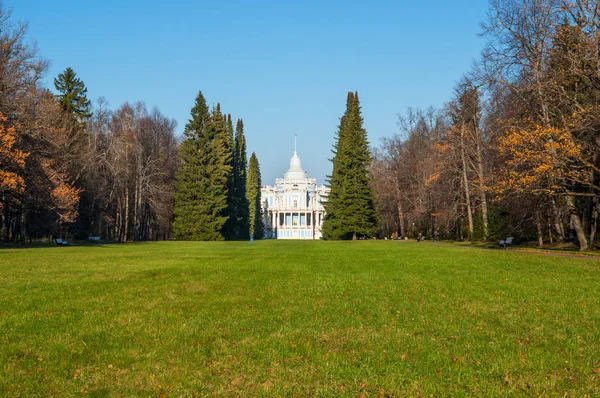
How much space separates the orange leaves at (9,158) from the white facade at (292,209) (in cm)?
7828

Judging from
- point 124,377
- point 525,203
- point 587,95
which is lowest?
point 124,377

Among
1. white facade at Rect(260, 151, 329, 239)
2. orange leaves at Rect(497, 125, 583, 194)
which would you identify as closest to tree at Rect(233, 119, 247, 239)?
white facade at Rect(260, 151, 329, 239)

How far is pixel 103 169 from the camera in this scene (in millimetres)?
46406

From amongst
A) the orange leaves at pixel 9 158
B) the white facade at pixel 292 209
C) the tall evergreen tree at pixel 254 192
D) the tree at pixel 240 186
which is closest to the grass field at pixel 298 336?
the orange leaves at pixel 9 158

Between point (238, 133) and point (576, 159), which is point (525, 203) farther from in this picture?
point (238, 133)

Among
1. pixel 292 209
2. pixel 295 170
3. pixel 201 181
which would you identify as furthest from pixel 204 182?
pixel 295 170


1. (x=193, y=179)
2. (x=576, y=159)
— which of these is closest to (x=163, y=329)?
(x=576, y=159)

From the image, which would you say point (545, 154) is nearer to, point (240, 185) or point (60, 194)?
point (60, 194)

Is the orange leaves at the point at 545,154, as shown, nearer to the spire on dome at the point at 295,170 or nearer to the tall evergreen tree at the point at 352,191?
the tall evergreen tree at the point at 352,191

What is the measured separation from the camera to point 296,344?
6.41m

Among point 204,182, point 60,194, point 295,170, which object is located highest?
point 295,170

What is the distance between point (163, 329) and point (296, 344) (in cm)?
214

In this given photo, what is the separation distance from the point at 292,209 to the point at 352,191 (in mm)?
→ 57022

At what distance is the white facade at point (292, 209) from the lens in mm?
105375
